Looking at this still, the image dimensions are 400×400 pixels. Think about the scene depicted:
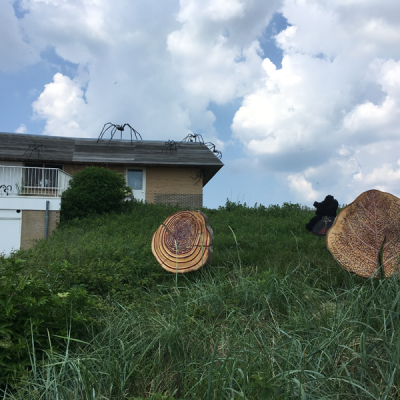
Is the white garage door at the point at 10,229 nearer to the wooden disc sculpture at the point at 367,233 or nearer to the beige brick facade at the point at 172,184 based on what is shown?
the beige brick facade at the point at 172,184

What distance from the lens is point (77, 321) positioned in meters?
3.31

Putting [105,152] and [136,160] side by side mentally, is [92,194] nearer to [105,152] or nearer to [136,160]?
[136,160]

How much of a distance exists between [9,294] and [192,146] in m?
20.1

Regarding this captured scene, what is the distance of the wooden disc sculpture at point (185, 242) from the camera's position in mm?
5289

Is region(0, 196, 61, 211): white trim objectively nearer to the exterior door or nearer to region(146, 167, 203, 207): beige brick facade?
the exterior door

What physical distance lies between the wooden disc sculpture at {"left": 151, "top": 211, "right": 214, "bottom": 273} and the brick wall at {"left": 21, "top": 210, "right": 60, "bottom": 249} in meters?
9.00

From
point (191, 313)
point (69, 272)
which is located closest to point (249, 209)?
point (69, 272)

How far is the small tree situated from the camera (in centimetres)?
1426

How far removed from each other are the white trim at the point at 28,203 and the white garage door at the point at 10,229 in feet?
0.75

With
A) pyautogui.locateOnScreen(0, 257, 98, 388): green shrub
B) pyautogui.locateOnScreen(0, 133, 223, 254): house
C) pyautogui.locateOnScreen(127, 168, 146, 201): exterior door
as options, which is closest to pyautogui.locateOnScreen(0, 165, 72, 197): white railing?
pyautogui.locateOnScreen(0, 133, 223, 254): house

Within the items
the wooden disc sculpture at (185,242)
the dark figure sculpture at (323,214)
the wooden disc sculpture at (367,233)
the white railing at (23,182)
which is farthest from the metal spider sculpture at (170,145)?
the wooden disc sculpture at (367,233)

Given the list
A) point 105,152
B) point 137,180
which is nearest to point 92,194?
point 137,180

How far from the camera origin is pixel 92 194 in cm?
1453

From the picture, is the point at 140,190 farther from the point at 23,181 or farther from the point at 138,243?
the point at 138,243
